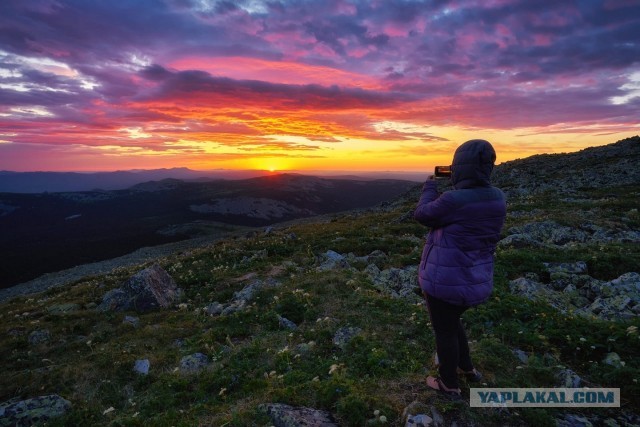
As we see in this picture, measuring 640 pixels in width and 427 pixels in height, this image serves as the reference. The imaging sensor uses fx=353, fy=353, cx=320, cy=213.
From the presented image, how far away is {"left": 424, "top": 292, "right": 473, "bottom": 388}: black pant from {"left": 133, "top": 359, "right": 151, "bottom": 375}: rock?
7865 millimetres

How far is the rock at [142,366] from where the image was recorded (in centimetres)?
979

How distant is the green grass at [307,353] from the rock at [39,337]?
298 millimetres

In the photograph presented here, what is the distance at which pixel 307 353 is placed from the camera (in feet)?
31.5

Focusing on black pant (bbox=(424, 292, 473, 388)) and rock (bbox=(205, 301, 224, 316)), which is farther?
rock (bbox=(205, 301, 224, 316))

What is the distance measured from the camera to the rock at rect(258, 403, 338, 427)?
6.34 m

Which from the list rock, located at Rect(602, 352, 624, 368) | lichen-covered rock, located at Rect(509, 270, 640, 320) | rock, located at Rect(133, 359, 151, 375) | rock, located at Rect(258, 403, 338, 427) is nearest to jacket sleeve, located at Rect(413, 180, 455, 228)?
rock, located at Rect(258, 403, 338, 427)

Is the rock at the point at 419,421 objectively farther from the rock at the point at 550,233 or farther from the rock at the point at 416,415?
the rock at the point at 550,233

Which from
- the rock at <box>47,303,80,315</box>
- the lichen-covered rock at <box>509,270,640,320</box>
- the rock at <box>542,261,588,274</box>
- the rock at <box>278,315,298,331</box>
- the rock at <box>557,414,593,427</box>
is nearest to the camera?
the rock at <box>557,414,593,427</box>

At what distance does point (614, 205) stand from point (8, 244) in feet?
721

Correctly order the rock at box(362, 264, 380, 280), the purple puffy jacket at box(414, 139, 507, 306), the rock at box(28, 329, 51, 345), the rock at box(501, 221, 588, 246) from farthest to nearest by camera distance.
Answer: the rock at box(501, 221, 588, 246)
the rock at box(362, 264, 380, 280)
the rock at box(28, 329, 51, 345)
the purple puffy jacket at box(414, 139, 507, 306)

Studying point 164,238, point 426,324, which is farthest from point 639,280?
point 164,238

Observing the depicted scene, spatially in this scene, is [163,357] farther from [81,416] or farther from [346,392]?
[346,392]

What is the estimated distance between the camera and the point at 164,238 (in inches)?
5920

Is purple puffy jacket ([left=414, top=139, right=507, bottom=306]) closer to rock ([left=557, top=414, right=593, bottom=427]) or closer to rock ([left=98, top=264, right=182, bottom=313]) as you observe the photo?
rock ([left=557, top=414, right=593, bottom=427])
